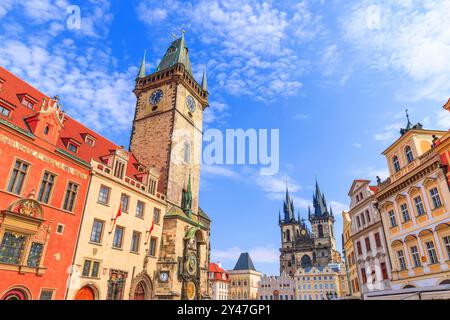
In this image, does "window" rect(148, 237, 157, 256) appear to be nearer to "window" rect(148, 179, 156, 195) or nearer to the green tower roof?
"window" rect(148, 179, 156, 195)

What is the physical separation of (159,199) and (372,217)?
66.9ft

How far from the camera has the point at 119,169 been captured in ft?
79.3

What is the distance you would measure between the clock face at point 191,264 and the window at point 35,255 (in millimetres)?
12398

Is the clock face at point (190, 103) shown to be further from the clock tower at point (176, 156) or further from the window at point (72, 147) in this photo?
the window at point (72, 147)

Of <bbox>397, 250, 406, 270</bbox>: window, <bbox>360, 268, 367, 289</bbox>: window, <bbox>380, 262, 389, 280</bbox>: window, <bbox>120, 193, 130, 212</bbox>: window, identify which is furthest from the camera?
<bbox>360, 268, 367, 289</bbox>: window

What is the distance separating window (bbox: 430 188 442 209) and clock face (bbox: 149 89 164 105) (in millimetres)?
28387

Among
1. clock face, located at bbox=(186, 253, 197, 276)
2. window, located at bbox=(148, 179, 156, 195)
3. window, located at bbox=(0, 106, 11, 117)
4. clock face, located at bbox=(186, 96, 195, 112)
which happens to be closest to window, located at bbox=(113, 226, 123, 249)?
window, located at bbox=(148, 179, 156, 195)

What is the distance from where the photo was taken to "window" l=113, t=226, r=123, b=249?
22.0 m

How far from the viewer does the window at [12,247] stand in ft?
49.4
